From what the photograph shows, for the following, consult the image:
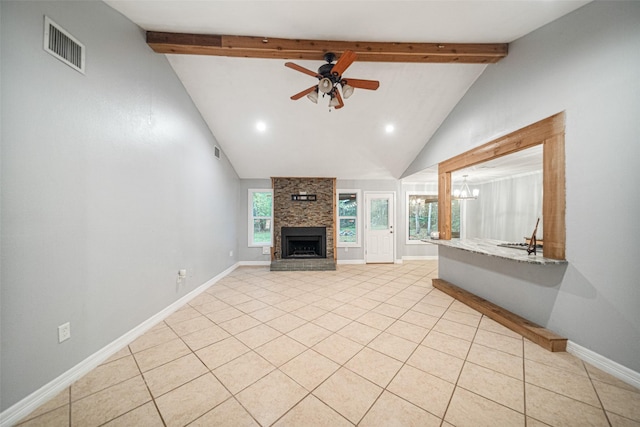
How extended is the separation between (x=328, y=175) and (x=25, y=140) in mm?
4755

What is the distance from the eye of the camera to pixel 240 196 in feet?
18.3

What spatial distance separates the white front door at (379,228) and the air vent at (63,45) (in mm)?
5257

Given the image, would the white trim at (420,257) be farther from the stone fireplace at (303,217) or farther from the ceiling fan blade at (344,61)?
the ceiling fan blade at (344,61)

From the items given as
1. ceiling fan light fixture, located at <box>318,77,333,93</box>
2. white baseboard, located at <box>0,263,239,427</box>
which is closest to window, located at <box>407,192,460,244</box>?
ceiling fan light fixture, located at <box>318,77,333,93</box>

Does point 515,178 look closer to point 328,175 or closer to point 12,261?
point 328,175

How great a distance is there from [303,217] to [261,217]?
3.72ft

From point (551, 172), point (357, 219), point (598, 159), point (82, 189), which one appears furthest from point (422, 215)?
point (82, 189)

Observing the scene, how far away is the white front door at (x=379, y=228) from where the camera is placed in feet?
19.0

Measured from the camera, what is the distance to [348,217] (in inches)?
231

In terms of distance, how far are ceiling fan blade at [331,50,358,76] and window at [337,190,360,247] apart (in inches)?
146

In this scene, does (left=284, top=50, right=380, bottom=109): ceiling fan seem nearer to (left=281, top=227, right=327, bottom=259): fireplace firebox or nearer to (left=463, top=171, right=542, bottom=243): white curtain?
(left=281, top=227, right=327, bottom=259): fireplace firebox

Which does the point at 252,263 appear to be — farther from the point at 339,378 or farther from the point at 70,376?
the point at 339,378

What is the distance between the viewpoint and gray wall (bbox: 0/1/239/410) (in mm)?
1295

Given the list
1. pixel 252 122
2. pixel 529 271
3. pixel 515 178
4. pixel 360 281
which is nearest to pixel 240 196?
pixel 252 122
